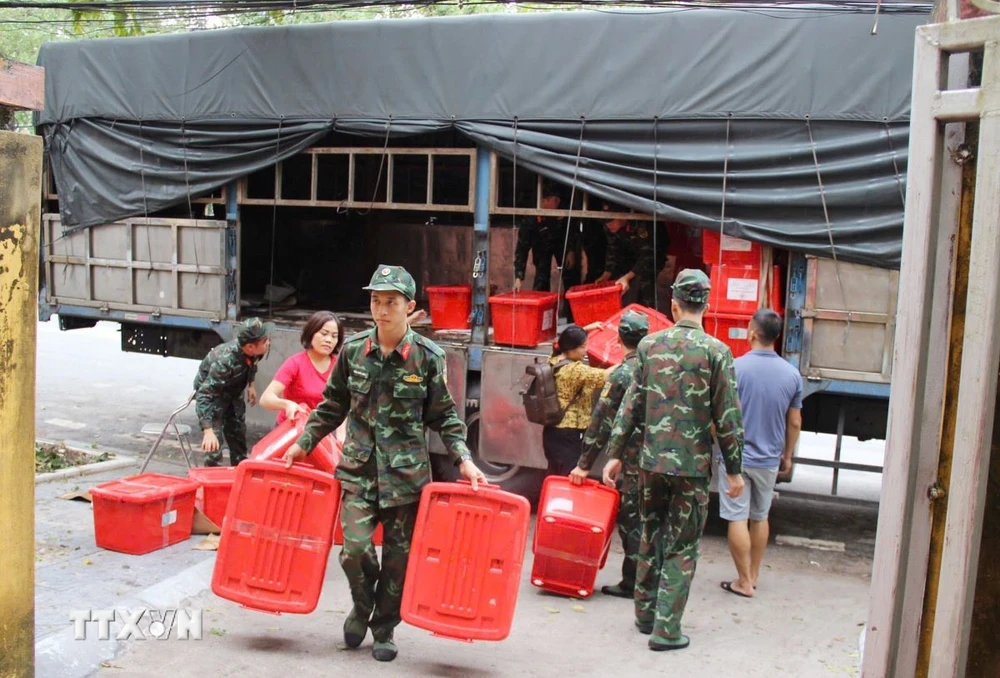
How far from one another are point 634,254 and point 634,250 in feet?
0.25

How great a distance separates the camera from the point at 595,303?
7480mm

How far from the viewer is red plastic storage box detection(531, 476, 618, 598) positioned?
17.8 ft

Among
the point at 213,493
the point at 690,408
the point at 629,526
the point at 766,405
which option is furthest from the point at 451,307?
the point at 690,408

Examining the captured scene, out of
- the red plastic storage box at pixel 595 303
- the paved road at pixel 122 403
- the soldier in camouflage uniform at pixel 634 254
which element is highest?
the soldier in camouflage uniform at pixel 634 254

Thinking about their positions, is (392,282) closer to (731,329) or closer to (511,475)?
(731,329)

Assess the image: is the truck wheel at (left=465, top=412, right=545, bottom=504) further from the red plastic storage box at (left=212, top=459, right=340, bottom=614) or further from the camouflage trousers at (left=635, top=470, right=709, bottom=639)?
the red plastic storage box at (left=212, top=459, right=340, bottom=614)

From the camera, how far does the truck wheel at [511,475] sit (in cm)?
768

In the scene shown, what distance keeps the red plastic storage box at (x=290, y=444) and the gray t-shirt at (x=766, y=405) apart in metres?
2.44

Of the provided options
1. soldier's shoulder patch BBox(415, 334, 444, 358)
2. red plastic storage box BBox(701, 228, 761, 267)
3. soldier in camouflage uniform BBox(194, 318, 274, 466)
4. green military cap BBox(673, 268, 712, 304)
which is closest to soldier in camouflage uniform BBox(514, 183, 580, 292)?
red plastic storage box BBox(701, 228, 761, 267)

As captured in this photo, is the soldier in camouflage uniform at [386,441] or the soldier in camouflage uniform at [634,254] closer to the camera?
the soldier in camouflage uniform at [386,441]

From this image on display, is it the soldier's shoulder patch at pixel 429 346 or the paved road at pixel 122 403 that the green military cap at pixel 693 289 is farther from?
the paved road at pixel 122 403

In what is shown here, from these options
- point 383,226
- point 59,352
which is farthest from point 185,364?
point 383,226

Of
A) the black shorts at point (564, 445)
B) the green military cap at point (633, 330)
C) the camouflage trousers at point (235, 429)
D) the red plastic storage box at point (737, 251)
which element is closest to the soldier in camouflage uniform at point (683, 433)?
the green military cap at point (633, 330)

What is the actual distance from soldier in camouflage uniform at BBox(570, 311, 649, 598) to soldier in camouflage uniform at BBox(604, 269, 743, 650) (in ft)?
1.25
